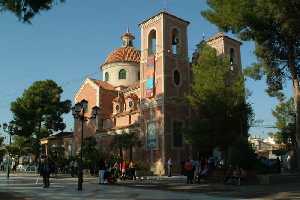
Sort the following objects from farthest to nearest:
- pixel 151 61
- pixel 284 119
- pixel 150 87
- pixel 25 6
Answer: pixel 284 119
pixel 151 61
pixel 150 87
pixel 25 6

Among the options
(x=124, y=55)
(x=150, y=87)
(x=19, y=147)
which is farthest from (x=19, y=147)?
(x=150, y=87)

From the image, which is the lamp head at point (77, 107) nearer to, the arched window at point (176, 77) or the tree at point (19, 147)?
the arched window at point (176, 77)

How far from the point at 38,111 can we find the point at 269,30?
32.6 m

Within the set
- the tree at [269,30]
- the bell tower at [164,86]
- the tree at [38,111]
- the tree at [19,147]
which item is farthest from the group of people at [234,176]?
the tree at [19,147]

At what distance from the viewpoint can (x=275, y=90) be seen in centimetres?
3028

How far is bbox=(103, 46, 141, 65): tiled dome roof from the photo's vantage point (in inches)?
2057

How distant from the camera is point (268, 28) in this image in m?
26.3

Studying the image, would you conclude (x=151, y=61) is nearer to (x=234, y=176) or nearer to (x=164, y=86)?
(x=164, y=86)

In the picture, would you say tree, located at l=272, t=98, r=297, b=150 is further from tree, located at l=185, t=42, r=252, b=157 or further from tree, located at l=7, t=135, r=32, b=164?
tree, located at l=7, t=135, r=32, b=164

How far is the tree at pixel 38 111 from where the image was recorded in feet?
172

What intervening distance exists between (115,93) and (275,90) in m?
23.8

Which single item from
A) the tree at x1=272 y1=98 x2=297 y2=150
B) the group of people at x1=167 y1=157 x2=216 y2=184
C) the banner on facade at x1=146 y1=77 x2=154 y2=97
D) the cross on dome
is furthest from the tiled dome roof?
the group of people at x1=167 y1=157 x2=216 y2=184

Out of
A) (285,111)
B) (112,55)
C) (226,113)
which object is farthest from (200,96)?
(112,55)

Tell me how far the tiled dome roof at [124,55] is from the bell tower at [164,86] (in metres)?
8.39
